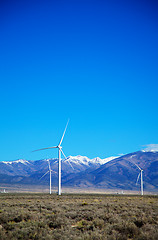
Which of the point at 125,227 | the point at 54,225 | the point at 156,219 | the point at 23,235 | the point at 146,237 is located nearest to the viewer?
the point at 146,237

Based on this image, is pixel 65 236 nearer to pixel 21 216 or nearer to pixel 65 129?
pixel 21 216

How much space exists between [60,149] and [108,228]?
200ft

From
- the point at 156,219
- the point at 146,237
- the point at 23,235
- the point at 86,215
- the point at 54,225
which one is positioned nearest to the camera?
the point at 146,237

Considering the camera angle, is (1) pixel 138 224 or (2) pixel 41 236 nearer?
(2) pixel 41 236

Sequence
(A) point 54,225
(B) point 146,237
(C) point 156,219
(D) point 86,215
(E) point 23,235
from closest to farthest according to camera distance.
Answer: (B) point 146,237 → (E) point 23,235 → (A) point 54,225 → (C) point 156,219 → (D) point 86,215

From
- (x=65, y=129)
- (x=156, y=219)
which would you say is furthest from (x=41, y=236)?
(x=65, y=129)

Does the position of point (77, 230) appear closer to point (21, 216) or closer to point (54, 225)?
point (54, 225)

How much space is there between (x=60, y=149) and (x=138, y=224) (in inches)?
2353

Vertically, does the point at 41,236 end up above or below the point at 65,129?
below

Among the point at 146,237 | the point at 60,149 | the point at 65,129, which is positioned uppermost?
the point at 65,129

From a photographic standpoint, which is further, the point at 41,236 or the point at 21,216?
the point at 21,216

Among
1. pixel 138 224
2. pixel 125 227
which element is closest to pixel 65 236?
pixel 125 227

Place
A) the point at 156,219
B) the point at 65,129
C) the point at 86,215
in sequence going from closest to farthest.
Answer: the point at 156,219 → the point at 86,215 → the point at 65,129

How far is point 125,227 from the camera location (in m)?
15.3
